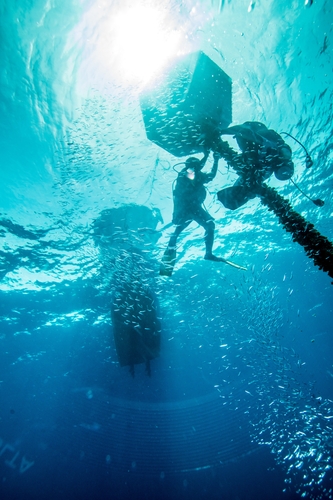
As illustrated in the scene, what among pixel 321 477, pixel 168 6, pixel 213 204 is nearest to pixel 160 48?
pixel 168 6

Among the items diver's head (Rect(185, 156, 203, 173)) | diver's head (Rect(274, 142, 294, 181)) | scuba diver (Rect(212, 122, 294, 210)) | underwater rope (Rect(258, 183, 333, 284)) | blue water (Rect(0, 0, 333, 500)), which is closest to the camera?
underwater rope (Rect(258, 183, 333, 284))

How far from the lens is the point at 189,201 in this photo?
6.10 meters

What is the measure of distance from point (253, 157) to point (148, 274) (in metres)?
12.0

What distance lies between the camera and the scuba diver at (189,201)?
5.48m

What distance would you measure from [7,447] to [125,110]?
3267 centimetres

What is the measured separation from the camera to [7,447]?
79.5 feet

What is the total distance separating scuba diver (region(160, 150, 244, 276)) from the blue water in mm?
1930

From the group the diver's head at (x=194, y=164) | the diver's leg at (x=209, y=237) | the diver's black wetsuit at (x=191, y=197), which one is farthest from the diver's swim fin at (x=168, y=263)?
the diver's head at (x=194, y=164)

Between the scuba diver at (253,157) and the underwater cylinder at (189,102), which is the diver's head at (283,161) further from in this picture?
the underwater cylinder at (189,102)

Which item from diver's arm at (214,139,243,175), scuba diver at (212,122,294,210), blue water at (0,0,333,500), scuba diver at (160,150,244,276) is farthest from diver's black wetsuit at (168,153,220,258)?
blue water at (0,0,333,500)

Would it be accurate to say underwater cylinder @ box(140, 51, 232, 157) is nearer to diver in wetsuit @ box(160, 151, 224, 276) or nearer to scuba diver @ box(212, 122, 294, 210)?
scuba diver @ box(212, 122, 294, 210)

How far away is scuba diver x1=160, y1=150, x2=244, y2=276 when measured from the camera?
5.48 m

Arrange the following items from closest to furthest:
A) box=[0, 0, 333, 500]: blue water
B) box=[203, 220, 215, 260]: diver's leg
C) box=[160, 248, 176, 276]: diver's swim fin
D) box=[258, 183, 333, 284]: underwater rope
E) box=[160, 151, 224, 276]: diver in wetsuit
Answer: box=[258, 183, 333, 284]: underwater rope, box=[160, 151, 224, 276]: diver in wetsuit, box=[160, 248, 176, 276]: diver's swim fin, box=[0, 0, 333, 500]: blue water, box=[203, 220, 215, 260]: diver's leg

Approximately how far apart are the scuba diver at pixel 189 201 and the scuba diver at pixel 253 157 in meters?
1.18
